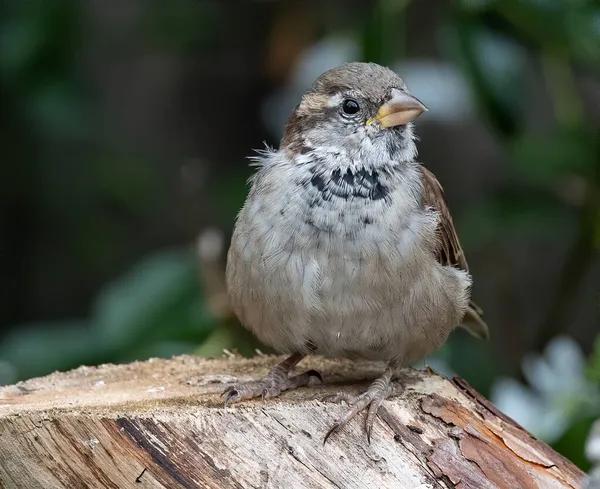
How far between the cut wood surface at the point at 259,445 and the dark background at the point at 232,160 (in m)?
0.59

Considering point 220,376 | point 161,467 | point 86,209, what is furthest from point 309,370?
point 86,209

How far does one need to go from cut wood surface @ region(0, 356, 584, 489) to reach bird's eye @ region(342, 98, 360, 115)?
0.72 metres

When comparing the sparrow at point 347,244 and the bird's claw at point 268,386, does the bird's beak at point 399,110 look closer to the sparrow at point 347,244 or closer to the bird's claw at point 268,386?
the sparrow at point 347,244

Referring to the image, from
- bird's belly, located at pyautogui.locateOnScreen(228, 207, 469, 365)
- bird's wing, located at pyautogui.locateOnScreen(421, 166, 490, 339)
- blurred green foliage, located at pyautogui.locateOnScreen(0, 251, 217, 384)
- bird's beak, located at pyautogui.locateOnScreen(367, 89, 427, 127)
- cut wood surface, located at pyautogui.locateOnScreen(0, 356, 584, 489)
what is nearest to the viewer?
cut wood surface, located at pyautogui.locateOnScreen(0, 356, 584, 489)

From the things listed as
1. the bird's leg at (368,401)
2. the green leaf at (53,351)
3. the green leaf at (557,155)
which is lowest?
the green leaf at (53,351)

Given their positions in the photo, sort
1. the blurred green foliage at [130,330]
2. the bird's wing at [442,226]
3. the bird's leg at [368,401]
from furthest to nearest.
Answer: the blurred green foliage at [130,330], the bird's wing at [442,226], the bird's leg at [368,401]

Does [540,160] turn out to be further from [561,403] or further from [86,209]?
[86,209]

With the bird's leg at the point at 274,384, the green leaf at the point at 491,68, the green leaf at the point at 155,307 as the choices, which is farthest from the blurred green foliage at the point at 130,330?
the green leaf at the point at 491,68

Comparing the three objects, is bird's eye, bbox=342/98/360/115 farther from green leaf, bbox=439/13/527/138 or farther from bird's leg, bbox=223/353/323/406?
green leaf, bbox=439/13/527/138

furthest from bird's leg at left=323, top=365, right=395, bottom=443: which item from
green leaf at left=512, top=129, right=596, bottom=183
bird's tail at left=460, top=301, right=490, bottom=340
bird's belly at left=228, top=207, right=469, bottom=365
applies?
green leaf at left=512, top=129, right=596, bottom=183

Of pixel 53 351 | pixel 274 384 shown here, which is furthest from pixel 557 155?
pixel 53 351

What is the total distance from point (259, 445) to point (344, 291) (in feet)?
1.51

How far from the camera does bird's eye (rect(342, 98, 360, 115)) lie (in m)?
2.39

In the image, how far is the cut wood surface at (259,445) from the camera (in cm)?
188
